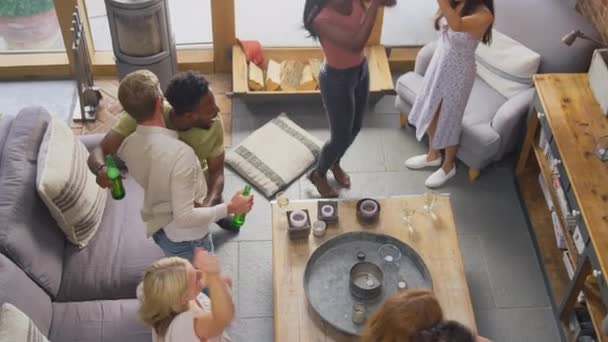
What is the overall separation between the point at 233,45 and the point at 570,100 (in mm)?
2233

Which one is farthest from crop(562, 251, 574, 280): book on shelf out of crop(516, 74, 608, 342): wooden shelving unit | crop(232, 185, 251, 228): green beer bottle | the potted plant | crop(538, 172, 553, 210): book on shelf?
the potted plant

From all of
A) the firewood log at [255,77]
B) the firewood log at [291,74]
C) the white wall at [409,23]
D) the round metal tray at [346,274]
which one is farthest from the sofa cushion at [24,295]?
the white wall at [409,23]

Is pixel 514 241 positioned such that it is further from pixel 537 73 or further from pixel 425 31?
pixel 425 31

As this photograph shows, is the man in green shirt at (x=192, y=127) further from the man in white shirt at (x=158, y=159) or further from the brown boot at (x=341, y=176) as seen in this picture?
the brown boot at (x=341, y=176)

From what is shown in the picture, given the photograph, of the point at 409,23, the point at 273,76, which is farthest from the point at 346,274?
the point at 409,23

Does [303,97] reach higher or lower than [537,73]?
lower

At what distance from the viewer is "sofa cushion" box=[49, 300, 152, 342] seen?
284cm

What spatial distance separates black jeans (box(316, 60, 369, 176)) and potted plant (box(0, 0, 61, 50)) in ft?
7.15

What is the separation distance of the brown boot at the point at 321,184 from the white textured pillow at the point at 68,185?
122 cm

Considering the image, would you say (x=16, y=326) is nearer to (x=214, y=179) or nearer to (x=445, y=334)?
(x=214, y=179)

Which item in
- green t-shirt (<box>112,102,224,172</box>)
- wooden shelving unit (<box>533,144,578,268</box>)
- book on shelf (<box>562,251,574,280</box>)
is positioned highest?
green t-shirt (<box>112,102,224,172</box>)

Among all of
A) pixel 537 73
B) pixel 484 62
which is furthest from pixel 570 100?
pixel 484 62

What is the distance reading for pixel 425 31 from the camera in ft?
15.7

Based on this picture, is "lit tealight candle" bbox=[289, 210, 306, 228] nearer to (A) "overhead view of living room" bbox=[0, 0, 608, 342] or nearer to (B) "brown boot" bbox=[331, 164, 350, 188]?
(A) "overhead view of living room" bbox=[0, 0, 608, 342]
